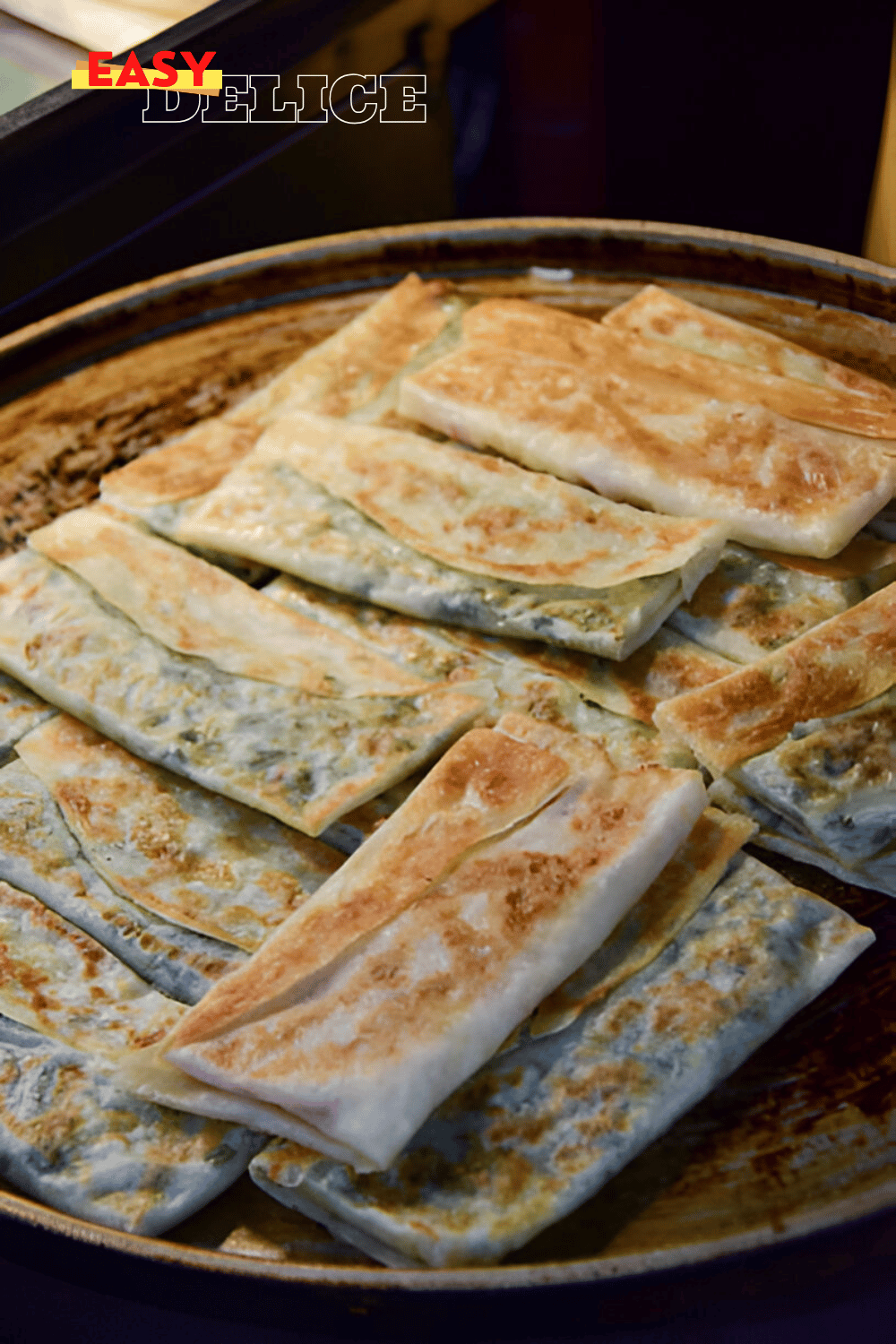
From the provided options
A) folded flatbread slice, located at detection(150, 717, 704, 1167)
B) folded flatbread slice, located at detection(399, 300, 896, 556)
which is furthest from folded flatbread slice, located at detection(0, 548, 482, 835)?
folded flatbread slice, located at detection(399, 300, 896, 556)

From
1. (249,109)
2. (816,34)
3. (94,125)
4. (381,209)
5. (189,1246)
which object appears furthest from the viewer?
(816,34)

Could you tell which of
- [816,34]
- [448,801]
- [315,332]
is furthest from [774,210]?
[448,801]

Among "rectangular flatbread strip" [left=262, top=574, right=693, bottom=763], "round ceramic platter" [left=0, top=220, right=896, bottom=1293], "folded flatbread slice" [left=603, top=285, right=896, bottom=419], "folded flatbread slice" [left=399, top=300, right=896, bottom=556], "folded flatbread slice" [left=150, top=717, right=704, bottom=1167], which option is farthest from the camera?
"folded flatbread slice" [left=603, top=285, right=896, bottom=419]

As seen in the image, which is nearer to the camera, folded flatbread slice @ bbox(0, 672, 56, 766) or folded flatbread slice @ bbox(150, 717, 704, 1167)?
folded flatbread slice @ bbox(150, 717, 704, 1167)

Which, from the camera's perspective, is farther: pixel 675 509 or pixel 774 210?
pixel 774 210

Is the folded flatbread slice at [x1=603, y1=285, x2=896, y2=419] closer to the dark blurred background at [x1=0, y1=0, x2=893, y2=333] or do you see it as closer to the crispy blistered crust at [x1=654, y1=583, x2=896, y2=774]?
the crispy blistered crust at [x1=654, y1=583, x2=896, y2=774]

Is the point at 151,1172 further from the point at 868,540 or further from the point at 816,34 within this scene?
the point at 816,34

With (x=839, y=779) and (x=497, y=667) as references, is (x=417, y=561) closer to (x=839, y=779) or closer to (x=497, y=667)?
(x=497, y=667)
